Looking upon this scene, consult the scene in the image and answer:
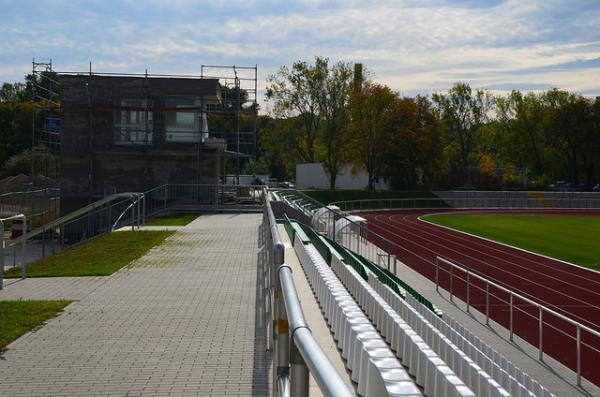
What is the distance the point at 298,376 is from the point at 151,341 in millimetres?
7759

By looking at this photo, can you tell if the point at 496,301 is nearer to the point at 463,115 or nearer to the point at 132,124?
the point at 132,124

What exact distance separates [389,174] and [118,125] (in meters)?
37.2

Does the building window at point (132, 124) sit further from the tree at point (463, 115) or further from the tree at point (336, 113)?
the tree at point (463, 115)

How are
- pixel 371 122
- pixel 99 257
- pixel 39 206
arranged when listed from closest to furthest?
pixel 99 257
pixel 39 206
pixel 371 122

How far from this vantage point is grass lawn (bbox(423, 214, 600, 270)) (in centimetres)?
2828

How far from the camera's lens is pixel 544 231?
38.5m

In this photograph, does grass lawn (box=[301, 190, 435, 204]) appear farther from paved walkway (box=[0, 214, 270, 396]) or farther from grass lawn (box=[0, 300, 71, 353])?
grass lawn (box=[0, 300, 71, 353])

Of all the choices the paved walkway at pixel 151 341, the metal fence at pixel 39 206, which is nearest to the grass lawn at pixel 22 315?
the paved walkway at pixel 151 341

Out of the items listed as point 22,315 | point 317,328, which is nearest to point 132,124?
point 22,315

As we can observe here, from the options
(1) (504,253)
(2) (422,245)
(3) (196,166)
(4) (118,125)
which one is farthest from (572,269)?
(4) (118,125)

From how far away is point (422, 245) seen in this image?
100 ft

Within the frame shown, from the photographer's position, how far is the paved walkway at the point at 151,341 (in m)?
7.77

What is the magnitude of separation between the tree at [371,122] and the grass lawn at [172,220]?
34.2m

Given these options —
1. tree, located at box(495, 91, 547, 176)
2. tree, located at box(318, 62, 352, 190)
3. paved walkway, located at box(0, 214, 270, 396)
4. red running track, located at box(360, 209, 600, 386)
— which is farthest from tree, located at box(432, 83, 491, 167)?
paved walkway, located at box(0, 214, 270, 396)
